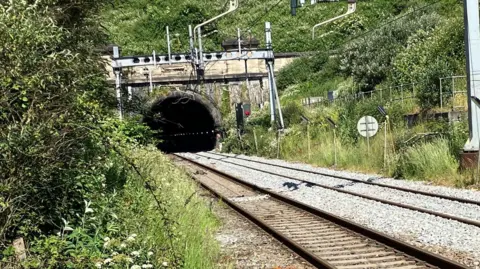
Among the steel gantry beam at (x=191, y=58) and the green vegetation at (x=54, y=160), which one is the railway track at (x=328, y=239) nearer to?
the green vegetation at (x=54, y=160)

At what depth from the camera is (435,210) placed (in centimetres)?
1049

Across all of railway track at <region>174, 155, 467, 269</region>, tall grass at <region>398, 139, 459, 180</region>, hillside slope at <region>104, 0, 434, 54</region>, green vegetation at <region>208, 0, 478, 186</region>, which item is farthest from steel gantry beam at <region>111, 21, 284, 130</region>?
hillside slope at <region>104, 0, 434, 54</region>

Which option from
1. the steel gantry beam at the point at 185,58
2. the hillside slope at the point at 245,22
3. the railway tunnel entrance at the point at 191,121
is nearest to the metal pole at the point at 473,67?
the steel gantry beam at the point at 185,58

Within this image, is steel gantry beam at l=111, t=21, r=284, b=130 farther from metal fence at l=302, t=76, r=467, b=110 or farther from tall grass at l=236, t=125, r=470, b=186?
metal fence at l=302, t=76, r=467, b=110

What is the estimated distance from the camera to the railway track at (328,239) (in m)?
6.80

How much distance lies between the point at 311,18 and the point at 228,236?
163ft

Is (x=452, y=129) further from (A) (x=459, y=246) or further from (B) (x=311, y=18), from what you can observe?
(B) (x=311, y=18)

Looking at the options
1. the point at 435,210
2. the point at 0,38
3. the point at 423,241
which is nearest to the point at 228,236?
the point at 423,241

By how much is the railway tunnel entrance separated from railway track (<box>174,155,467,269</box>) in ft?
81.6

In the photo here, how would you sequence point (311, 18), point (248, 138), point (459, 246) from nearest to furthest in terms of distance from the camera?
1. point (459, 246)
2. point (248, 138)
3. point (311, 18)

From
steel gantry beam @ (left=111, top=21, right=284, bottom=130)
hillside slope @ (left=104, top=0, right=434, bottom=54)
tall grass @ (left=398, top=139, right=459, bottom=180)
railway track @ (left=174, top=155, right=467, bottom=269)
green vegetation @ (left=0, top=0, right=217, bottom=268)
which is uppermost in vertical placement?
hillside slope @ (left=104, top=0, right=434, bottom=54)

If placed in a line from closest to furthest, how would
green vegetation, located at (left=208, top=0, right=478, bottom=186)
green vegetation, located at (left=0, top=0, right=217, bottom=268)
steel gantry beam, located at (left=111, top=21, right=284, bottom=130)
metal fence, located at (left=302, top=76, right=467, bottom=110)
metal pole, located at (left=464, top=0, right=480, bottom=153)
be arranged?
green vegetation, located at (left=0, top=0, right=217, bottom=268) < metal pole, located at (left=464, top=0, right=480, bottom=153) < green vegetation, located at (left=208, top=0, right=478, bottom=186) < metal fence, located at (left=302, top=76, right=467, bottom=110) < steel gantry beam, located at (left=111, top=21, right=284, bottom=130)

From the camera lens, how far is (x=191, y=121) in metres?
47.5

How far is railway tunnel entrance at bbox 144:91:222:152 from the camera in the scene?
38.3 meters
